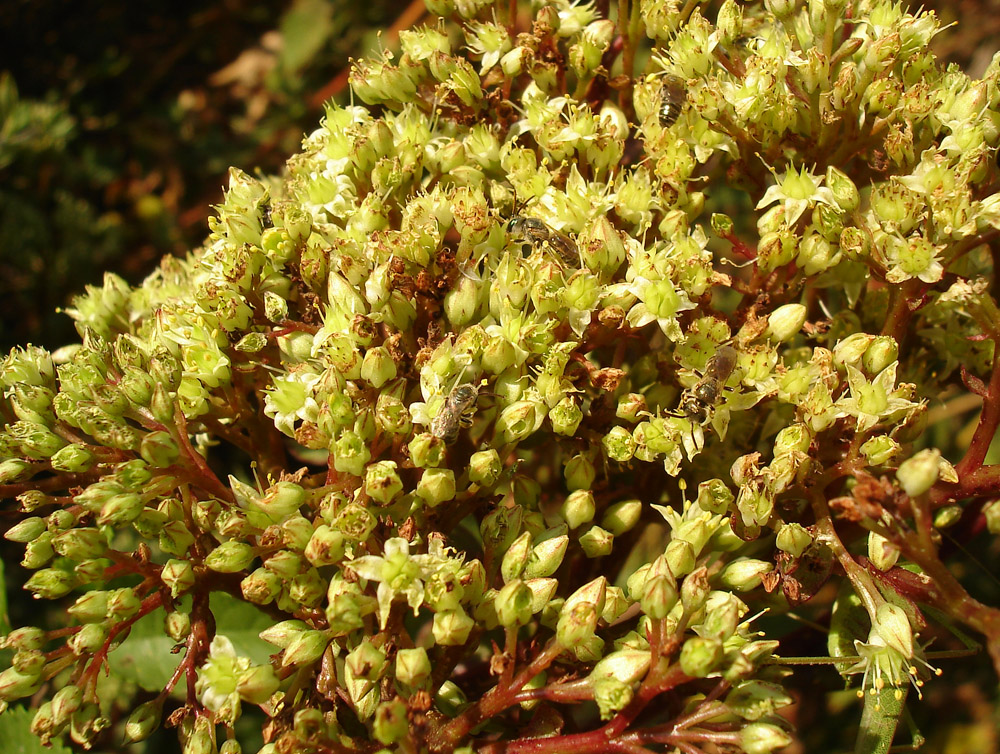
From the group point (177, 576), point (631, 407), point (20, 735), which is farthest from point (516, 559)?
point (20, 735)

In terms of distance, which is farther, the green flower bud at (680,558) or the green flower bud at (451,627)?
the green flower bud at (680,558)

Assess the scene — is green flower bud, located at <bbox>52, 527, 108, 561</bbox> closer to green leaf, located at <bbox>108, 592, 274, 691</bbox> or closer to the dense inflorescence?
the dense inflorescence

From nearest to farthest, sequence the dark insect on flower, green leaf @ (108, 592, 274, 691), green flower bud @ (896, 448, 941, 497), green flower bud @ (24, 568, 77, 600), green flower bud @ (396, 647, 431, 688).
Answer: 1. green flower bud @ (896, 448, 941, 497)
2. green flower bud @ (396, 647, 431, 688)
3. green flower bud @ (24, 568, 77, 600)
4. the dark insect on flower
5. green leaf @ (108, 592, 274, 691)

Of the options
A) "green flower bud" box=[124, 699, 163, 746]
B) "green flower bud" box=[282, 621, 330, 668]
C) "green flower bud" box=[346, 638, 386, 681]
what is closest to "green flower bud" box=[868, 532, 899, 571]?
"green flower bud" box=[346, 638, 386, 681]

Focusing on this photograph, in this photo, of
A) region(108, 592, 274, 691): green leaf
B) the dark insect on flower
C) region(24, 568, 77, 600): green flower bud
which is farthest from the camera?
region(108, 592, 274, 691): green leaf

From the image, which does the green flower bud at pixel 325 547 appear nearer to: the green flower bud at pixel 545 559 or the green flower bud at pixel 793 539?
the green flower bud at pixel 545 559

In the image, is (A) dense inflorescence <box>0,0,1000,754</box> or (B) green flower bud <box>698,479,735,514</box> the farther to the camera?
(B) green flower bud <box>698,479,735,514</box>

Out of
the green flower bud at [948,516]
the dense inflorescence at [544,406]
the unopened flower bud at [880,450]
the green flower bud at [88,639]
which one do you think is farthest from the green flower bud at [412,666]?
the green flower bud at [948,516]
